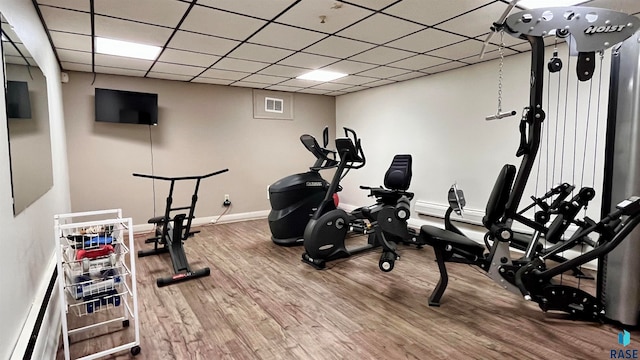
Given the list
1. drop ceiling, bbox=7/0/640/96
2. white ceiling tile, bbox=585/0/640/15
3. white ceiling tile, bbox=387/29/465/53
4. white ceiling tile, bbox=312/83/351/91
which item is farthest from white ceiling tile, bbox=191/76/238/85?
white ceiling tile, bbox=585/0/640/15

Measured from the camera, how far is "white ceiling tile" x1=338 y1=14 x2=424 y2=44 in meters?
2.76

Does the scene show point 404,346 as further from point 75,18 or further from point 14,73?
point 75,18

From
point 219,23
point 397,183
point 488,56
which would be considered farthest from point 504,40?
point 219,23

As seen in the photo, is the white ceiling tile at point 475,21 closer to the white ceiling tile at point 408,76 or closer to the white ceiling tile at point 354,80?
the white ceiling tile at point 408,76

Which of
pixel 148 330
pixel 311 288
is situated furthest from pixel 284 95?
pixel 148 330

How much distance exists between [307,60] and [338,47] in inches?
24.4

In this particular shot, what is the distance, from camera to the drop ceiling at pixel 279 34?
98.2 inches

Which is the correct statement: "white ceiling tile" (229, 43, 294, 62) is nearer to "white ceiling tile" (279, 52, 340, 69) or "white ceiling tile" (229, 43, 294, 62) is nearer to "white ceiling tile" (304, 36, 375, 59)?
"white ceiling tile" (279, 52, 340, 69)

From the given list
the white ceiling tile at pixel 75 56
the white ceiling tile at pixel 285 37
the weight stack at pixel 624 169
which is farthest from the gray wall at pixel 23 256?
the weight stack at pixel 624 169

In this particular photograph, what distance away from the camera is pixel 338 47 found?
3.49 metres

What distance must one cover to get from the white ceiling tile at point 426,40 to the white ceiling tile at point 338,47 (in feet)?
1.03

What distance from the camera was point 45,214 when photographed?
2.30 m

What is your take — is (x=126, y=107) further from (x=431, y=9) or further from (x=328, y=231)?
(x=431, y=9)

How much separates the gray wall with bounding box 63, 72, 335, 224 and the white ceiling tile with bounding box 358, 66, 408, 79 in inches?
74.4
